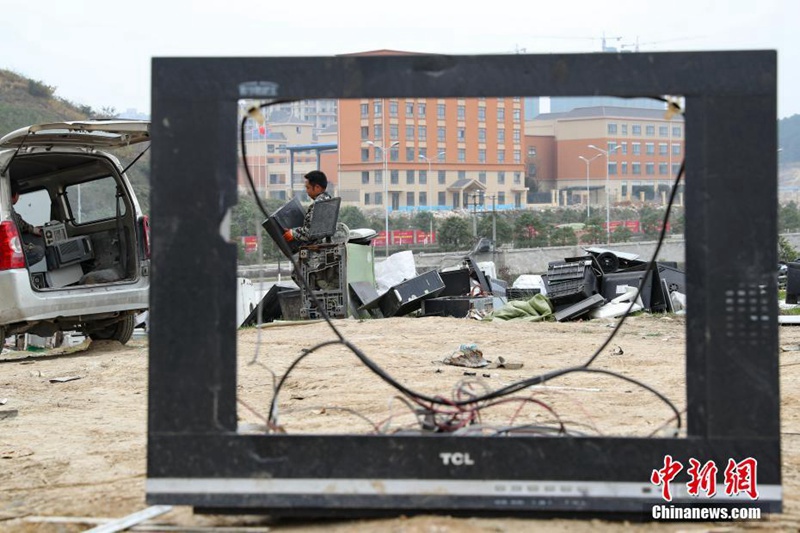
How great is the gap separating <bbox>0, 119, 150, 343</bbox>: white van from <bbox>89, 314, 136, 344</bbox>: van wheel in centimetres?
1

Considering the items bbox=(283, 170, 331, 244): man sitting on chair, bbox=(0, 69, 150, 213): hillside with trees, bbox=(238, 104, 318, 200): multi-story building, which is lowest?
bbox=(283, 170, 331, 244): man sitting on chair

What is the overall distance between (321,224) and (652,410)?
7.81 m

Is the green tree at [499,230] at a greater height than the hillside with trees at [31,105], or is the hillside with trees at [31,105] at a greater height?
the hillside with trees at [31,105]

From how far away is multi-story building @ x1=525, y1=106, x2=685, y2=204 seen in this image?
Answer: 88.6m

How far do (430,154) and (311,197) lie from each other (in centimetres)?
5943

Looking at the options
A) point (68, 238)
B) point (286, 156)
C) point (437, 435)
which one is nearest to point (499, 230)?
point (286, 156)

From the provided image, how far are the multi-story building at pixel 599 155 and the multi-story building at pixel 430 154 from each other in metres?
6.84

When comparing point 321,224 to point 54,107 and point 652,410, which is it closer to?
point 652,410

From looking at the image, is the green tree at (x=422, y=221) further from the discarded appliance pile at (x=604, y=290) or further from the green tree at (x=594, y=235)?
the discarded appliance pile at (x=604, y=290)

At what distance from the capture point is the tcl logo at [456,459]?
13.0 feet

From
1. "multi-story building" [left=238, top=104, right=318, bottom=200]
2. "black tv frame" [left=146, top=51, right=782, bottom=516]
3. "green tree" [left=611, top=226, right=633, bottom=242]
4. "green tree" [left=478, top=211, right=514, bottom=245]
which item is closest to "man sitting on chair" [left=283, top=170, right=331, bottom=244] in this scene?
"multi-story building" [left=238, top=104, right=318, bottom=200]

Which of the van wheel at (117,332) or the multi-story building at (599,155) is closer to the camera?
the van wheel at (117,332)

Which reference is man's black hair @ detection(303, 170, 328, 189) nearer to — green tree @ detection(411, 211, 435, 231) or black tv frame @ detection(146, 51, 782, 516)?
black tv frame @ detection(146, 51, 782, 516)

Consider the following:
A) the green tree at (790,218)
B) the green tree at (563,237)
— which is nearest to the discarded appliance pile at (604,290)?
the green tree at (563,237)
